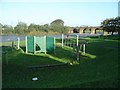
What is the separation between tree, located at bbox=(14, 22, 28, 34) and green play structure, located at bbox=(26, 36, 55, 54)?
39.9 metres

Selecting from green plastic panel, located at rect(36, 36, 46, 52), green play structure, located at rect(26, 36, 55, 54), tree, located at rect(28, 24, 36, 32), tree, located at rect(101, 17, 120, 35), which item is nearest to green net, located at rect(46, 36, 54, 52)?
green play structure, located at rect(26, 36, 55, 54)

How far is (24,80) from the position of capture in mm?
10711

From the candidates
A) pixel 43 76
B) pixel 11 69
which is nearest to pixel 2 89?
pixel 43 76

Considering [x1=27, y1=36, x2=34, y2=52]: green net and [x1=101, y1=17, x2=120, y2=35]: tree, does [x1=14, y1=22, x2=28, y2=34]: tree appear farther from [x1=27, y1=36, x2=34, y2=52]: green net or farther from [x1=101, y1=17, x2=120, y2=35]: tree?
[x1=27, y1=36, x2=34, y2=52]: green net

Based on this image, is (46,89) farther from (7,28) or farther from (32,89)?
(7,28)

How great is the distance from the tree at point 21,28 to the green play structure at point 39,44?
3995 centimetres

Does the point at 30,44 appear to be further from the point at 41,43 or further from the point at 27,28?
the point at 27,28

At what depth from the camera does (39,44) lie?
75.8 ft

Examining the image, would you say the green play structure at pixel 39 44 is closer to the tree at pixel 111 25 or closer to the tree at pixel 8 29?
the tree at pixel 8 29

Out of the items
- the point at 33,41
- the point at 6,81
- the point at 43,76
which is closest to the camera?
the point at 6,81

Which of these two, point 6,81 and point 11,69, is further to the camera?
point 11,69

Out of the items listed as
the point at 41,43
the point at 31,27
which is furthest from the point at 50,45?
the point at 31,27

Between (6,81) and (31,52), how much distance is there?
41.7ft

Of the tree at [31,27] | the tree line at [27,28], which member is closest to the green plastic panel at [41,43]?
the tree line at [27,28]
